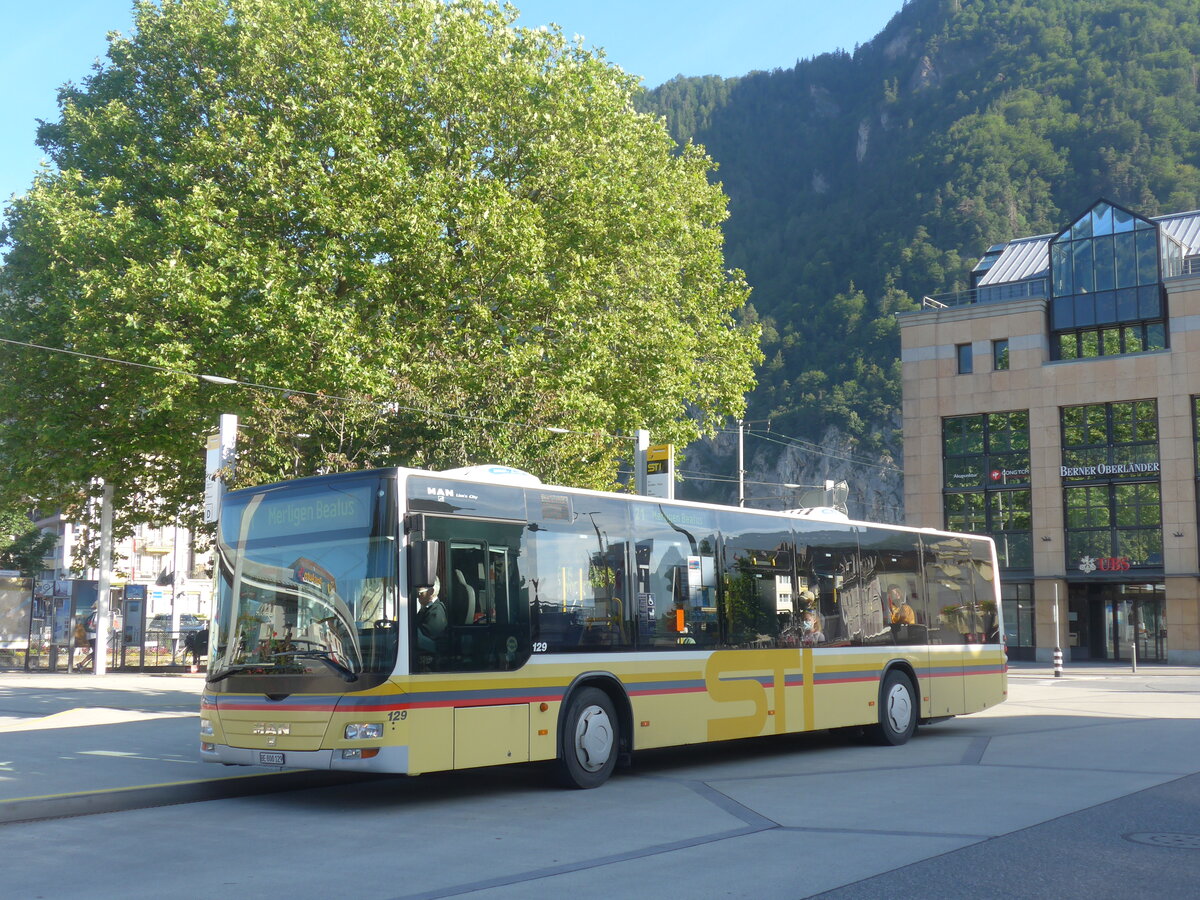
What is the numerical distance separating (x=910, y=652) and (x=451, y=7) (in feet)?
61.7

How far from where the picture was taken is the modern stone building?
151 ft

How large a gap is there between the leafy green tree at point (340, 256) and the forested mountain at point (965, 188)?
103 metres

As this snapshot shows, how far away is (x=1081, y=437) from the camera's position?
48.2 metres

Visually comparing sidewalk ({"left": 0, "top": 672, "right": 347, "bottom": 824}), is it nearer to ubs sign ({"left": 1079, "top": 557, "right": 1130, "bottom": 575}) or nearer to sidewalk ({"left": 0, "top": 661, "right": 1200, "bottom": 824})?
sidewalk ({"left": 0, "top": 661, "right": 1200, "bottom": 824})

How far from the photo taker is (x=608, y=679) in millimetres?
11906

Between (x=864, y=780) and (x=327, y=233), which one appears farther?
(x=327, y=233)

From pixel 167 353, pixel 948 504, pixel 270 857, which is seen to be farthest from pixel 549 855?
pixel 948 504

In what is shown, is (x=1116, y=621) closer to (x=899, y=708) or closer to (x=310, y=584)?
(x=899, y=708)

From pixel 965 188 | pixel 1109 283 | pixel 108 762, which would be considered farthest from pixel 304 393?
pixel 965 188

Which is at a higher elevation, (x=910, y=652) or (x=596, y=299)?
(x=596, y=299)

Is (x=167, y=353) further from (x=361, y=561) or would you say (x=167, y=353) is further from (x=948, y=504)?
(x=948, y=504)

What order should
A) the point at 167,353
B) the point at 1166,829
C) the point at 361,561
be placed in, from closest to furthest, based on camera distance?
the point at 1166,829
the point at 361,561
the point at 167,353

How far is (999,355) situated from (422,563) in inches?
1735

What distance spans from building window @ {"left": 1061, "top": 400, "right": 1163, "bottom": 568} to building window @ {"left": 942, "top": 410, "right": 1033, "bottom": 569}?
167 cm
